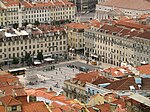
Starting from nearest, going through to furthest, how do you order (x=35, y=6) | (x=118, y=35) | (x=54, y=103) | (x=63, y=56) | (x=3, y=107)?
(x=3, y=107), (x=54, y=103), (x=118, y=35), (x=63, y=56), (x=35, y=6)

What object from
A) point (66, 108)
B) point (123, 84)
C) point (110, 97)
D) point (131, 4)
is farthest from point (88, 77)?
point (131, 4)

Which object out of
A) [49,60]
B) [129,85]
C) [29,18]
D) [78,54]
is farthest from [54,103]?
[29,18]

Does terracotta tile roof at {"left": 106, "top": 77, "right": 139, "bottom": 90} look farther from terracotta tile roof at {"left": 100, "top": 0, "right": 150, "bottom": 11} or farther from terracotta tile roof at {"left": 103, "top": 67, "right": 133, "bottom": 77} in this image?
terracotta tile roof at {"left": 100, "top": 0, "right": 150, "bottom": 11}

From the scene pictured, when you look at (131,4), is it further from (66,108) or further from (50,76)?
(66,108)

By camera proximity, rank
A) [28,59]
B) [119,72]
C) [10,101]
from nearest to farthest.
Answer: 1. [10,101]
2. [119,72]
3. [28,59]

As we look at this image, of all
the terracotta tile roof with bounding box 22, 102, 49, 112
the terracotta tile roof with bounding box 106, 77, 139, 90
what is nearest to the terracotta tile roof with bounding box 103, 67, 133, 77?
the terracotta tile roof with bounding box 106, 77, 139, 90

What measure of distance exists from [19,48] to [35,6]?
140 ft

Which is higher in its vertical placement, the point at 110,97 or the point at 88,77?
the point at 110,97

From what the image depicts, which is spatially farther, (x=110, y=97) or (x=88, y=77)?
(x=88, y=77)

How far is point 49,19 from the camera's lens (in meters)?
158

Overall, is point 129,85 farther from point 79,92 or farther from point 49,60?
point 49,60

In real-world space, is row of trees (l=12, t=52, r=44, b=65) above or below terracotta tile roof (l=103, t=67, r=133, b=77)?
below

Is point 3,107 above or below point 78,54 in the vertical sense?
above

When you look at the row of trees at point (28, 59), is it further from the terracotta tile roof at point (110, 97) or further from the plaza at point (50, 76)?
the terracotta tile roof at point (110, 97)
